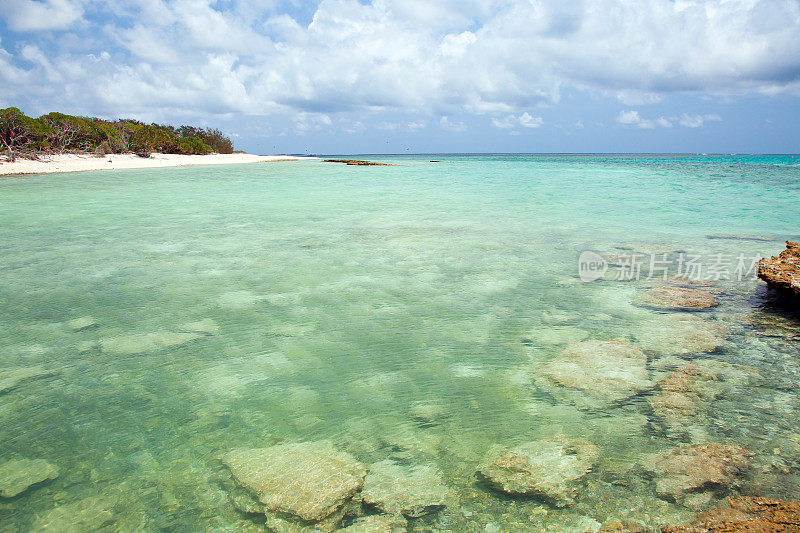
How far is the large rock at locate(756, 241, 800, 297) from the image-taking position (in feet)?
13.1

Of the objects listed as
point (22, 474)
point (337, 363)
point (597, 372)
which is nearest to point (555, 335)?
point (597, 372)

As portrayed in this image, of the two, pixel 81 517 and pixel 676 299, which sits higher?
pixel 676 299

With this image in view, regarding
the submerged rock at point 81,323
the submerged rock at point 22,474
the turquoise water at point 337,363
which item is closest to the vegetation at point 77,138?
the turquoise water at point 337,363

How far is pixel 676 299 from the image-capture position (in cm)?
461

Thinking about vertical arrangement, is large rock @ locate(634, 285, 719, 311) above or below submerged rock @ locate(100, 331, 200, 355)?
above

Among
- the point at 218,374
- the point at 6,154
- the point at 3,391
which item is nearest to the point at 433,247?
the point at 218,374

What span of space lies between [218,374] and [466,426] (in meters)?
1.69

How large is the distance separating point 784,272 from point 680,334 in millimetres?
1358

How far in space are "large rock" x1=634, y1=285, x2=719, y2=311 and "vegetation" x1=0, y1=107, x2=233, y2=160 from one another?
30627mm

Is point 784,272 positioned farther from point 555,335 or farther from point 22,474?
point 22,474

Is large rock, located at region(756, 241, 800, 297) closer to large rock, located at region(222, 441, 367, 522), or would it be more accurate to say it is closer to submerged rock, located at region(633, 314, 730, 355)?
submerged rock, located at region(633, 314, 730, 355)

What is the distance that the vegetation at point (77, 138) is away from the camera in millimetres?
26016

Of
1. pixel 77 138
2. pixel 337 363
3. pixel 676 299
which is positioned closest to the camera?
pixel 337 363

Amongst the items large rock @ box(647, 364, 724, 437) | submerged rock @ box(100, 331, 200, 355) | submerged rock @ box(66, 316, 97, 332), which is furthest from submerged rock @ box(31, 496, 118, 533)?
large rock @ box(647, 364, 724, 437)
